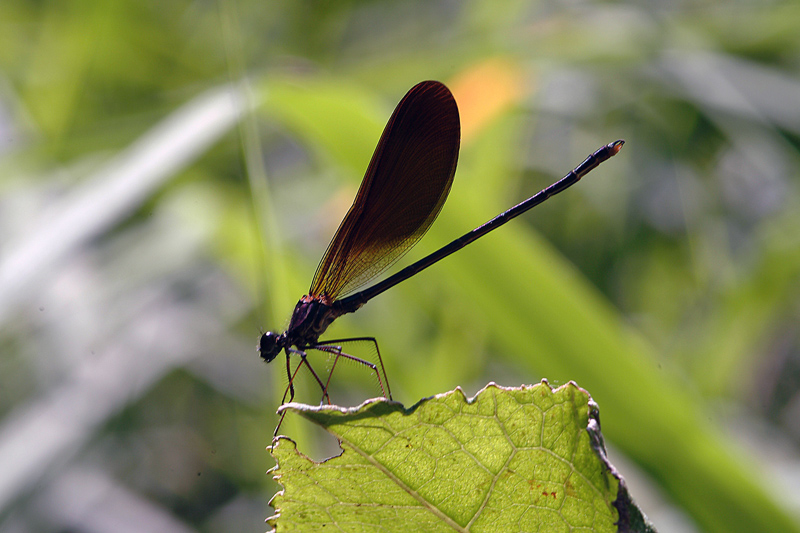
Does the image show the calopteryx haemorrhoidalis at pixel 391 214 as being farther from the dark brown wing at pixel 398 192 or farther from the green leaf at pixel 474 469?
the green leaf at pixel 474 469

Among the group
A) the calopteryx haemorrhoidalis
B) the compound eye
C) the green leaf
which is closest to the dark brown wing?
the calopteryx haemorrhoidalis

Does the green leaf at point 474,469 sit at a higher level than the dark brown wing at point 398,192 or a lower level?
lower

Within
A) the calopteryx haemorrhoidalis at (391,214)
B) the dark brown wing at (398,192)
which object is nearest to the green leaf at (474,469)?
the calopteryx haemorrhoidalis at (391,214)

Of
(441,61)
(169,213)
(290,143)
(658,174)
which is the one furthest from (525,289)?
(290,143)

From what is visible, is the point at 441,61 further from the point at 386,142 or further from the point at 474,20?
the point at 386,142

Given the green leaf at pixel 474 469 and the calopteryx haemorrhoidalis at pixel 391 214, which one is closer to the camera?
the green leaf at pixel 474 469

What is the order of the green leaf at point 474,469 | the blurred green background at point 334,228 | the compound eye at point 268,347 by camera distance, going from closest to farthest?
the green leaf at point 474,469, the compound eye at point 268,347, the blurred green background at point 334,228
